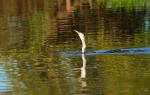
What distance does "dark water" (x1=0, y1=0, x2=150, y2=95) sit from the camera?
20.2 meters

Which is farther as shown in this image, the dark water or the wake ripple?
the wake ripple

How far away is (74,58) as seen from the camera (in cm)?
2603

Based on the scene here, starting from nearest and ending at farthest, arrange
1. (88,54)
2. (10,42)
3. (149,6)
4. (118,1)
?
(88,54)
(10,42)
(149,6)
(118,1)

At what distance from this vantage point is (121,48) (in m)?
28.2

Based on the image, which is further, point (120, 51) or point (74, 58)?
point (120, 51)

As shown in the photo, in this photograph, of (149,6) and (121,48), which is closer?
(121,48)

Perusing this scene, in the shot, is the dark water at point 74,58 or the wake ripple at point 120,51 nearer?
the dark water at point 74,58

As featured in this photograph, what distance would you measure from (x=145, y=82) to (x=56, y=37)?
13.4 metres

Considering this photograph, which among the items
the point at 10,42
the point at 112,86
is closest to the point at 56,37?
the point at 10,42

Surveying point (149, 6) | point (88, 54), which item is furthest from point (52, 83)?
point (149, 6)

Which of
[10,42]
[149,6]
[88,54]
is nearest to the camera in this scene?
[88,54]

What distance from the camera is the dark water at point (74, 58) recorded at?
20.2 meters

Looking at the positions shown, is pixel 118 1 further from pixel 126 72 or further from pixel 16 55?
pixel 126 72

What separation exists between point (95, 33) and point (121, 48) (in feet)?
24.8
